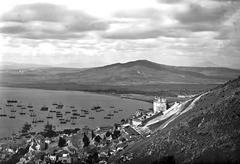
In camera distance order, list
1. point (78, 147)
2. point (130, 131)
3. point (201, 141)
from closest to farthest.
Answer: point (201, 141), point (78, 147), point (130, 131)

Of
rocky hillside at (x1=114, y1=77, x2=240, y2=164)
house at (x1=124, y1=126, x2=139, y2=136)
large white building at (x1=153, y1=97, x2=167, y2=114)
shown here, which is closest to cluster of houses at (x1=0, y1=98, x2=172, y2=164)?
house at (x1=124, y1=126, x2=139, y2=136)

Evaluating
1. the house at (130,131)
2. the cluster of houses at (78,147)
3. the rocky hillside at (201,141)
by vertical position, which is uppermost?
the rocky hillside at (201,141)

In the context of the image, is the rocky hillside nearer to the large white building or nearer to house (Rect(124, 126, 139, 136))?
house (Rect(124, 126, 139, 136))

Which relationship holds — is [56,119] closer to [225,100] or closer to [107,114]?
[107,114]

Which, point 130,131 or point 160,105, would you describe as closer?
point 130,131

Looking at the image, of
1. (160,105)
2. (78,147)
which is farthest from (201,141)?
(160,105)

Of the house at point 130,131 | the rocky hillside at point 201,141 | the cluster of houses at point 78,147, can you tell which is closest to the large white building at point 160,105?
the cluster of houses at point 78,147

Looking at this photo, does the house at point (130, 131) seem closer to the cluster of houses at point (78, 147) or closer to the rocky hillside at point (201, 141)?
the cluster of houses at point (78, 147)

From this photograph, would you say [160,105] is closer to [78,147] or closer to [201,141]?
[78,147]
